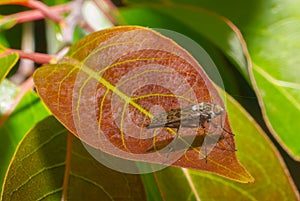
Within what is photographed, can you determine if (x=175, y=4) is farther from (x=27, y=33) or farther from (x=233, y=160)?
(x=233, y=160)

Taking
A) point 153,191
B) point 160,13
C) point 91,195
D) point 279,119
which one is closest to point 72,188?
point 91,195

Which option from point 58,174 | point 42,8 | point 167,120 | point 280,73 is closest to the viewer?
point 167,120

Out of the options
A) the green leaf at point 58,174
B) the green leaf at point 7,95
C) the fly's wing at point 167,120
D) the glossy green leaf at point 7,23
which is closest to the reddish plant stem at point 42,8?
the glossy green leaf at point 7,23

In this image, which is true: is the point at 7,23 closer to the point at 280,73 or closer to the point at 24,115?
the point at 24,115

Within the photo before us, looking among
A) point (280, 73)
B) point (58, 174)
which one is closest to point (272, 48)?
point (280, 73)

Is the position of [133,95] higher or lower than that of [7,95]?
higher
